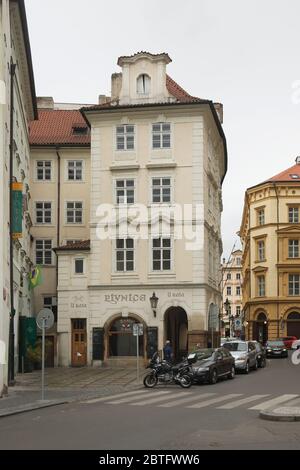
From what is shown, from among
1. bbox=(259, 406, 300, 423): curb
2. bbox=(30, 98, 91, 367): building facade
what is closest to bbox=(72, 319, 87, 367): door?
bbox=(30, 98, 91, 367): building facade

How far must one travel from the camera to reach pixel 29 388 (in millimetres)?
30547

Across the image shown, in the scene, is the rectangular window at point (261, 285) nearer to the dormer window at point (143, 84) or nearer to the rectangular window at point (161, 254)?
the rectangular window at point (161, 254)

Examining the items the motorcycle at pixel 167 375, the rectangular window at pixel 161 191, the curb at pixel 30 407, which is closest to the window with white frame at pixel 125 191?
the rectangular window at pixel 161 191

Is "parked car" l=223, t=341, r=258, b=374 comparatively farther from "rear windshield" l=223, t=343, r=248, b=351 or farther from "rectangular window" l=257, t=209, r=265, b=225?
"rectangular window" l=257, t=209, r=265, b=225

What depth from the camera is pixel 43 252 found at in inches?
2057

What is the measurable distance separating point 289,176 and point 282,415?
69359 millimetres

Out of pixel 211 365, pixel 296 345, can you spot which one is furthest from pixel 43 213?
pixel 296 345

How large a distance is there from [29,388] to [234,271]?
133 m

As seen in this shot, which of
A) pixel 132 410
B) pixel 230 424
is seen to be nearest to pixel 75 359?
pixel 132 410

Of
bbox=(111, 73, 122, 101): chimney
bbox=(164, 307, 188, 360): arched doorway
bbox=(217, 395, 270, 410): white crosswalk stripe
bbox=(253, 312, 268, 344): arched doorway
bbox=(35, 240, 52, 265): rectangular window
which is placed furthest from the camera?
bbox=(253, 312, 268, 344): arched doorway

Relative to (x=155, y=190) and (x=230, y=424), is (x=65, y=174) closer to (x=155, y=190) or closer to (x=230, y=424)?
(x=155, y=190)

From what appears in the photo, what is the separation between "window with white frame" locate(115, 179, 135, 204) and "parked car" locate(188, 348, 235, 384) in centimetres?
1314

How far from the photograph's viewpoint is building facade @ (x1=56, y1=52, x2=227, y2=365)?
4428cm

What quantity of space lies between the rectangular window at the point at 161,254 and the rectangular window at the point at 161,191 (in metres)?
2.36
